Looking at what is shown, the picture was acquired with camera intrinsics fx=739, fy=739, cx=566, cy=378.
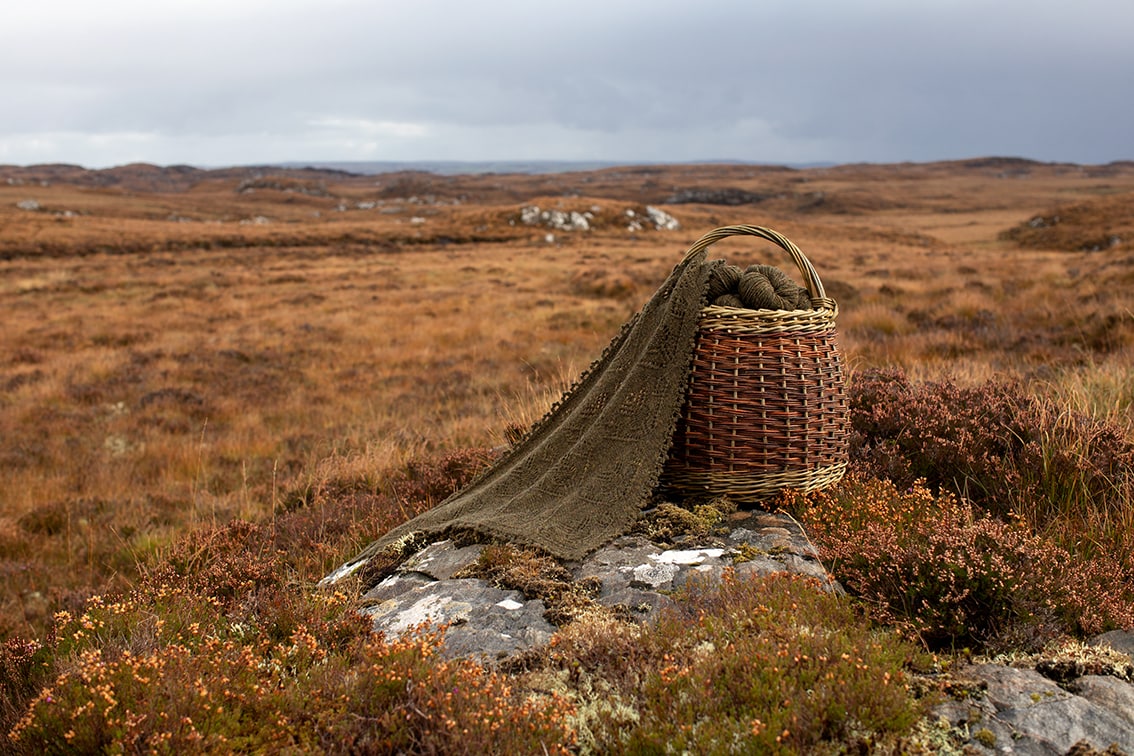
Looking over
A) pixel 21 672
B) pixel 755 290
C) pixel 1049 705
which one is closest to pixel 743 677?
pixel 1049 705

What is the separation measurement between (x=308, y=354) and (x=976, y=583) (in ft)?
43.7

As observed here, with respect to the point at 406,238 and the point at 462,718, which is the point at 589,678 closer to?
the point at 462,718

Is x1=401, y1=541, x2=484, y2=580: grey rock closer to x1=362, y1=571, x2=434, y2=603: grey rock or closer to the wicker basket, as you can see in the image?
x1=362, y1=571, x2=434, y2=603: grey rock

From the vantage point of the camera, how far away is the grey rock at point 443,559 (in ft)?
10.9

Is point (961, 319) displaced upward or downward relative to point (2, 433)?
upward

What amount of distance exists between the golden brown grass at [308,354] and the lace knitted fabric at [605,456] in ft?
7.16

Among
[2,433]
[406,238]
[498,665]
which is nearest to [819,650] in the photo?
[498,665]

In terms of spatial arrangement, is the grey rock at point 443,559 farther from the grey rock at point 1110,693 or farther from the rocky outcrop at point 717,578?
the grey rock at point 1110,693

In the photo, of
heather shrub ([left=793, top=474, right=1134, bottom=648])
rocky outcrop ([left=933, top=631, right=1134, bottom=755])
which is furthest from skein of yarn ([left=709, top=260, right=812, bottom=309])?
rocky outcrop ([left=933, top=631, right=1134, bottom=755])

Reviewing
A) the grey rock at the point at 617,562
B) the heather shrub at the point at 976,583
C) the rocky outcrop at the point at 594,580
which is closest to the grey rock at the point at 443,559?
the rocky outcrop at the point at 594,580

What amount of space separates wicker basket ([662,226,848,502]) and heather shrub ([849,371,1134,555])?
2.63 feet

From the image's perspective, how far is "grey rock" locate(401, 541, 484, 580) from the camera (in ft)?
10.9

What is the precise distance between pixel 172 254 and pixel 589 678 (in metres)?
42.2

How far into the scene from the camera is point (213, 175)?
173375 millimetres
